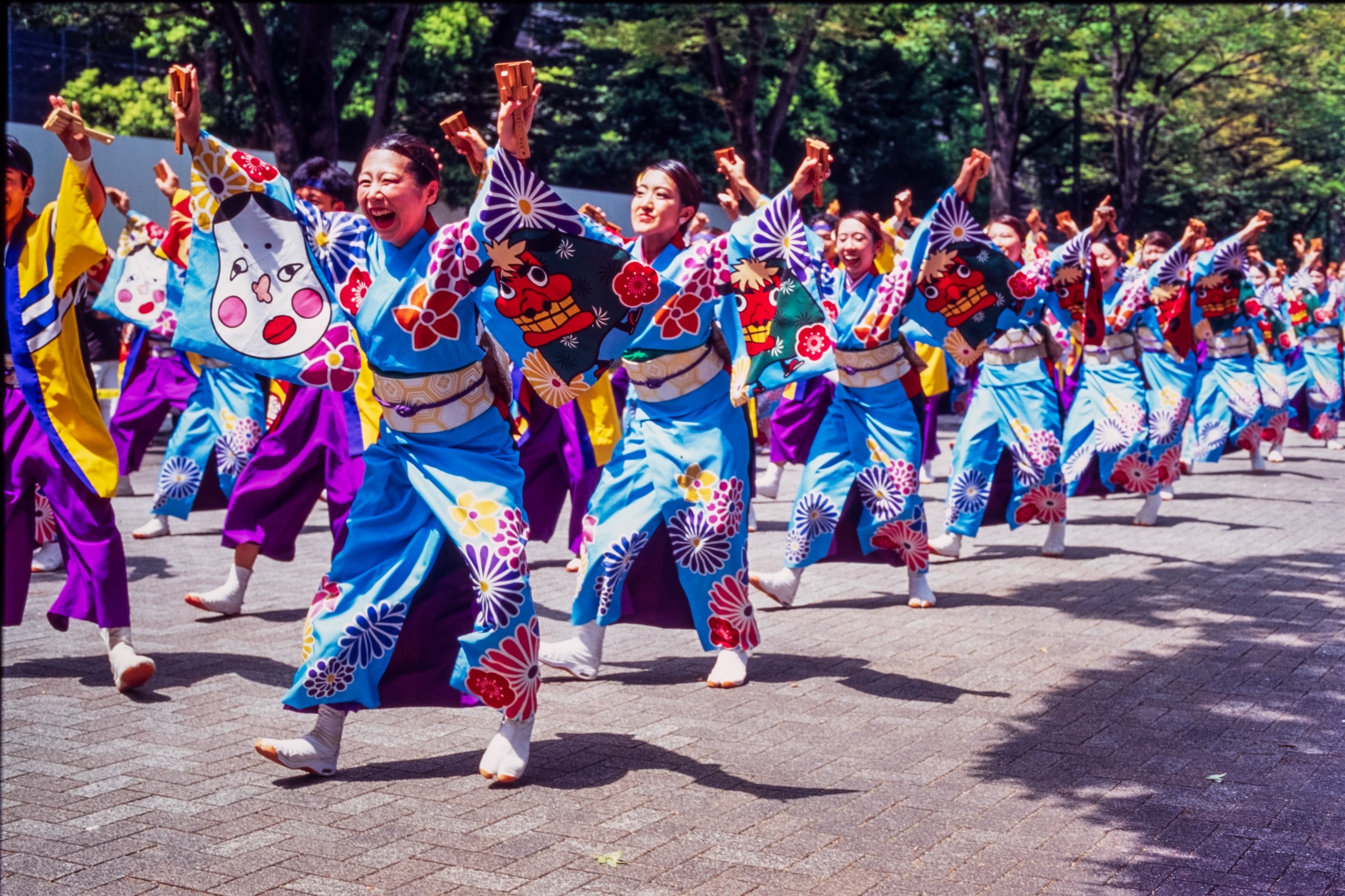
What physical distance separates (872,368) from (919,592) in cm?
113

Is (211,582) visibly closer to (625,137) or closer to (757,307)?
(757,307)

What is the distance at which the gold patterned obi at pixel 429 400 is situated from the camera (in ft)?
13.0

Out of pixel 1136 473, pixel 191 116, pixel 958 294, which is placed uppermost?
pixel 191 116

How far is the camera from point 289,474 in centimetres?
636

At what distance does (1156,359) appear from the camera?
1038cm

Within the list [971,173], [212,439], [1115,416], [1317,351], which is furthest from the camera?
[1317,351]

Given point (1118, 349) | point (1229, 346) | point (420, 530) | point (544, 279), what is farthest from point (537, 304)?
point (1229, 346)

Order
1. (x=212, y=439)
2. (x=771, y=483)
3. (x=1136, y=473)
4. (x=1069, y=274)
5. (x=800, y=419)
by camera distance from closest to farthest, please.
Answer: (x=212, y=439)
(x=1069, y=274)
(x=800, y=419)
(x=1136, y=473)
(x=771, y=483)

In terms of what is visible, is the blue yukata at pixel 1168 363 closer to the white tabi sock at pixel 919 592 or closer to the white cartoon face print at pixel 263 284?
the white tabi sock at pixel 919 592

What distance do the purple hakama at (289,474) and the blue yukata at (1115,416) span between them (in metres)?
5.48

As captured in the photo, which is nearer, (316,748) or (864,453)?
(316,748)

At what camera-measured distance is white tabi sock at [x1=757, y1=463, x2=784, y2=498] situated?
434 inches

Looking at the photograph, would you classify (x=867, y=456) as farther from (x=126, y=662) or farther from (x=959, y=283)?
(x=126, y=662)

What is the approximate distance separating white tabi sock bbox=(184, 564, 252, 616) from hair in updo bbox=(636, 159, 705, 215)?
2.77m
